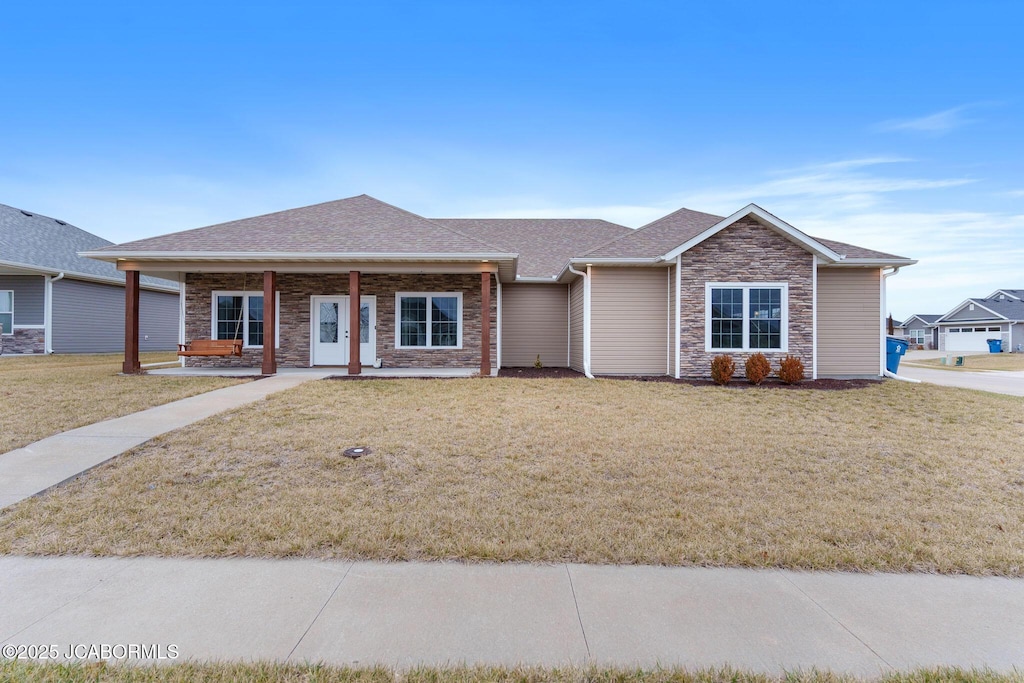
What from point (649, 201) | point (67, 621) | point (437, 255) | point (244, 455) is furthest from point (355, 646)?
point (649, 201)

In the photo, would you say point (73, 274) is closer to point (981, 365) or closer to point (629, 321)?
point (629, 321)

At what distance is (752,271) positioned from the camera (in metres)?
12.1

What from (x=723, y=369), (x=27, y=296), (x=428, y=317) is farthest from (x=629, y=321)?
(x=27, y=296)

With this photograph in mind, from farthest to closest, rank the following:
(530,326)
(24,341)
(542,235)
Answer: (542,235) → (24,341) → (530,326)

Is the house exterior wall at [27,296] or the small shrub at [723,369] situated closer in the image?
the small shrub at [723,369]

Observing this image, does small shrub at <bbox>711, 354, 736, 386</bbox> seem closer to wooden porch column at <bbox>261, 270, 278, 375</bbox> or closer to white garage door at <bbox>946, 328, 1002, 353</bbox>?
wooden porch column at <bbox>261, 270, 278, 375</bbox>

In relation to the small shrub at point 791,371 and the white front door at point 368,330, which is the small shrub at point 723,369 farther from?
the white front door at point 368,330

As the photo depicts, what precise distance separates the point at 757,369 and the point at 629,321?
339 centimetres

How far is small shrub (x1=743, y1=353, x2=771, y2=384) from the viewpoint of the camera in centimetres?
1140

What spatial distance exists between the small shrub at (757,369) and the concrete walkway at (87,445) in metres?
11.1

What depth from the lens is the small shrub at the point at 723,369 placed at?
37.6ft

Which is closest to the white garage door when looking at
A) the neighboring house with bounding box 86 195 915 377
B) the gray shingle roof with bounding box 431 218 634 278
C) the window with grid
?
the neighboring house with bounding box 86 195 915 377

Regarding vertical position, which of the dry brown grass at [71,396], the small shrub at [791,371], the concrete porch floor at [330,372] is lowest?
the dry brown grass at [71,396]

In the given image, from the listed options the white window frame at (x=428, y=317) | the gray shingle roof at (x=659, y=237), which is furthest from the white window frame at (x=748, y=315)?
the white window frame at (x=428, y=317)
